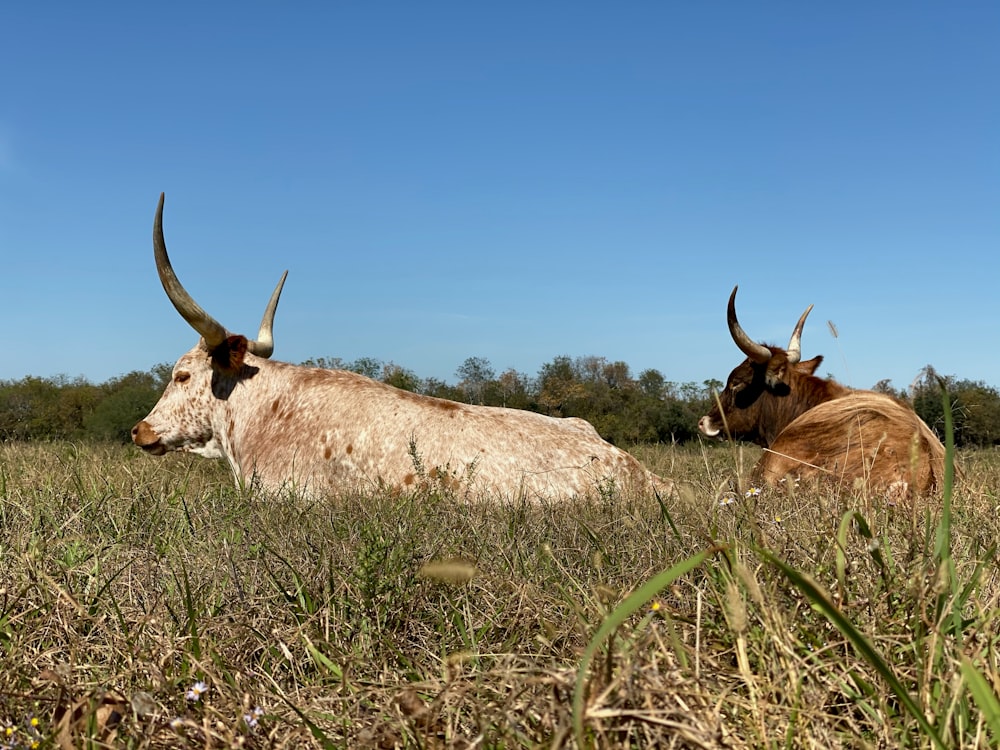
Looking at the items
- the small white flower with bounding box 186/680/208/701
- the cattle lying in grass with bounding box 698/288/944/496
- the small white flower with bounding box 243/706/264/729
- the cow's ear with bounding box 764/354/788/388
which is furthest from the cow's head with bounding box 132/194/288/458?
the small white flower with bounding box 243/706/264/729

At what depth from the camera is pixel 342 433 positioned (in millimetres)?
5836

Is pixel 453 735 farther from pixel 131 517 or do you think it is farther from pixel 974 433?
pixel 974 433

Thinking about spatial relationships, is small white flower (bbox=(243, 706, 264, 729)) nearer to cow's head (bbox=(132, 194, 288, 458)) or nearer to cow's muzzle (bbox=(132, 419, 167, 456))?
cow's head (bbox=(132, 194, 288, 458))

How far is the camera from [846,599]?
1.91 metres

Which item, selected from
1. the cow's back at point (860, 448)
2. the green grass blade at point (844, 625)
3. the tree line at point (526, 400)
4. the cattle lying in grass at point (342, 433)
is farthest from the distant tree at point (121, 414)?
the green grass blade at point (844, 625)

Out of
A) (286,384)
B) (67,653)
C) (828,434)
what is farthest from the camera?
(286,384)

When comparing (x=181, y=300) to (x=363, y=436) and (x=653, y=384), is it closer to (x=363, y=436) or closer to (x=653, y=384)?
(x=363, y=436)

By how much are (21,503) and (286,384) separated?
9.00 feet

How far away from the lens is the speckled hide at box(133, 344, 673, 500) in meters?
5.30

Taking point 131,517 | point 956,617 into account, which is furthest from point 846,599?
point 131,517

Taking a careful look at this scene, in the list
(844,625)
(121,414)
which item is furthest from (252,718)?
(121,414)

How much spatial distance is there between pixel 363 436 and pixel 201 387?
199 centimetres

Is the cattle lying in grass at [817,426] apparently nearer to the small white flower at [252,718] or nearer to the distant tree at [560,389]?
the small white flower at [252,718]

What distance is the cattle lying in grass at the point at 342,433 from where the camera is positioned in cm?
530
